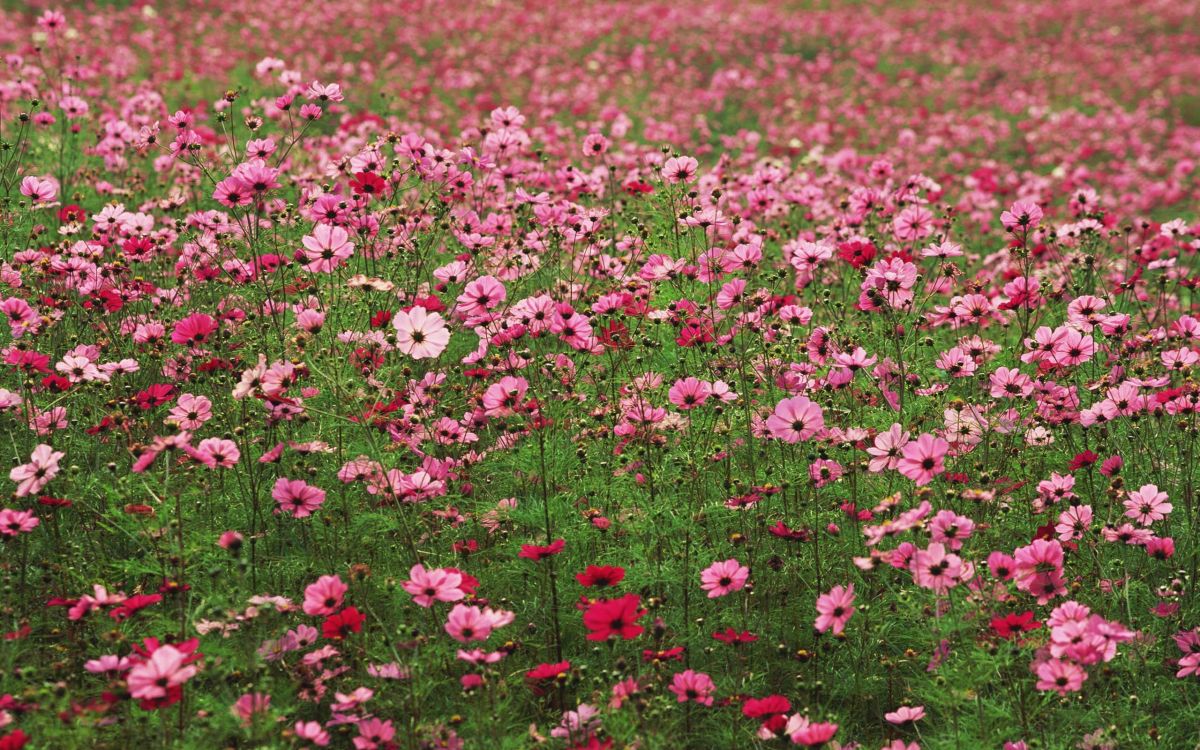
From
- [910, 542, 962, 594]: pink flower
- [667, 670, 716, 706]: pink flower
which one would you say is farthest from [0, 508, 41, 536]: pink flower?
[910, 542, 962, 594]: pink flower

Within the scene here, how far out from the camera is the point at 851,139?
855 cm

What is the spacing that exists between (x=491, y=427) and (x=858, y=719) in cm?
133

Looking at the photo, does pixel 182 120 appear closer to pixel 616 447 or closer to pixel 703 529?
pixel 616 447

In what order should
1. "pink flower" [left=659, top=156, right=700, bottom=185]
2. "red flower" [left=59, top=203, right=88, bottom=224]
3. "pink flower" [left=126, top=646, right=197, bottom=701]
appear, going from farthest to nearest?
1. "red flower" [left=59, top=203, right=88, bottom=224]
2. "pink flower" [left=659, top=156, right=700, bottom=185]
3. "pink flower" [left=126, top=646, right=197, bottom=701]

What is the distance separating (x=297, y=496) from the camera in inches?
A: 101

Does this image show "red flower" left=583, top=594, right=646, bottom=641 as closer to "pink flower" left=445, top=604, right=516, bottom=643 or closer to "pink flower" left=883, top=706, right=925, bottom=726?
"pink flower" left=445, top=604, right=516, bottom=643

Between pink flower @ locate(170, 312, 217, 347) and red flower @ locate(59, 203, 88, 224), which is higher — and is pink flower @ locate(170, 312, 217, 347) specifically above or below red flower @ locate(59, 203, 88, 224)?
below

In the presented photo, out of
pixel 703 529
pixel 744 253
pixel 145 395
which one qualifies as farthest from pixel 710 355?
pixel 145 395

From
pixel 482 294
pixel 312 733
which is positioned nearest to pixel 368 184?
pixel 482 294

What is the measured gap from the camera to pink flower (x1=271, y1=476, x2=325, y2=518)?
2562 mm

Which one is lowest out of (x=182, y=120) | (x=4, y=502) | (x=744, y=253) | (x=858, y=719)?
(x=858, y=719)

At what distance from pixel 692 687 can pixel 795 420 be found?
741 mm

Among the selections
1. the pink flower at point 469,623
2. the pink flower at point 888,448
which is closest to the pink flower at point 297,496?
the pink flower at point 469,623

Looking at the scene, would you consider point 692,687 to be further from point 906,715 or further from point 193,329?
point 193,329
